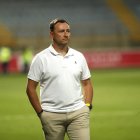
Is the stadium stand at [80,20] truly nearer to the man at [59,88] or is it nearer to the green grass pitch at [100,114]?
the green grass pitch at [100,114]

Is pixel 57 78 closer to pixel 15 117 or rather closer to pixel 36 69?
pixel 36 69

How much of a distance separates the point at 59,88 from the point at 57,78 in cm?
13

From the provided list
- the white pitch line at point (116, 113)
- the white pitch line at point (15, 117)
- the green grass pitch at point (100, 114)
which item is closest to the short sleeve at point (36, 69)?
the green grass pitch at point (100, 114)

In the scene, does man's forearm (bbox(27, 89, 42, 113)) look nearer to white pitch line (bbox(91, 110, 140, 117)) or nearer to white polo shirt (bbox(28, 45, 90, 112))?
white polo shirt (bbox(28, 45, 90, 112))

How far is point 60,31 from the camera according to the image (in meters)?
6.79

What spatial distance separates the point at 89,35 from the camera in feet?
130

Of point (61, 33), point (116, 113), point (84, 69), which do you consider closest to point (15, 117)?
point (116, 113)

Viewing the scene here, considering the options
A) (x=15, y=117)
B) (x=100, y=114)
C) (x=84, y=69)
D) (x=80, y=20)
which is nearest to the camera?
(x=84, y=69)

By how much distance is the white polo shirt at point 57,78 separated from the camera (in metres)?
6.79

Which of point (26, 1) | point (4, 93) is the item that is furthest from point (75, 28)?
point (4, 93)

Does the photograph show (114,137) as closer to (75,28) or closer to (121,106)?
(121,106)

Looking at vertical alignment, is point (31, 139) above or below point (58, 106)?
below

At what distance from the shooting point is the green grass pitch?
1180 cm

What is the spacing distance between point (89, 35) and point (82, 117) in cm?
3301
